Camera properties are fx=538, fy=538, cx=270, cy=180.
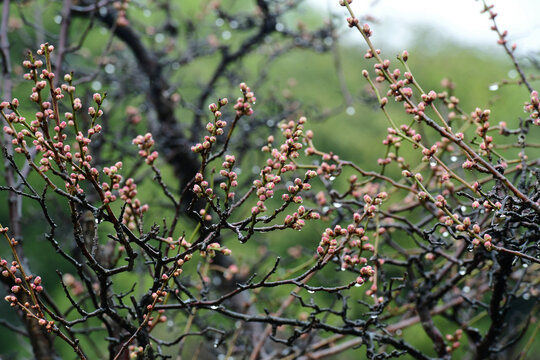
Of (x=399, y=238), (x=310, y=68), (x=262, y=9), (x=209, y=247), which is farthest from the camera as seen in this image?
(x=310, y=68)

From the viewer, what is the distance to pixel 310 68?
1116cm

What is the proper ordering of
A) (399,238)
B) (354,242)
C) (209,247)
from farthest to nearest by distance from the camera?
(399,238)
(354,242)
(209,247)

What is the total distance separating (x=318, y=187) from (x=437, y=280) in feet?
20.3

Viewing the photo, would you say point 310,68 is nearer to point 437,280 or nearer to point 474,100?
point 474,100

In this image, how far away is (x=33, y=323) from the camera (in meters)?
2.30

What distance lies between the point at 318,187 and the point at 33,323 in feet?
21.3

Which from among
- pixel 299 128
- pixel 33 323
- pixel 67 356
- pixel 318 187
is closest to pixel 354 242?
pixel 299 128

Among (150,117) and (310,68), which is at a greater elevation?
(310,68)

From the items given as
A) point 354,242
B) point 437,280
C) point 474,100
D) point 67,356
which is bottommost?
point 437,280

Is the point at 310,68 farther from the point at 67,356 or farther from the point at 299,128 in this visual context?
the point at 299,128

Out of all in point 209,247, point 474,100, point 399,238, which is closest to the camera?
point 209,247

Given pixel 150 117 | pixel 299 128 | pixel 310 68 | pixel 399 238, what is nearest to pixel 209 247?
pixel 299 128

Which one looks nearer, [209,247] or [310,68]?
[209,247]

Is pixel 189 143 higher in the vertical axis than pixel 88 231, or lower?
higher
